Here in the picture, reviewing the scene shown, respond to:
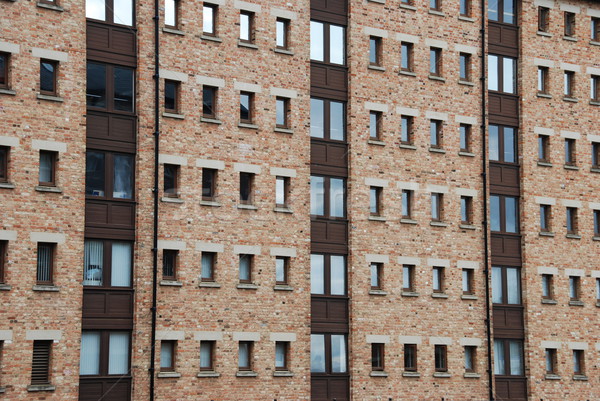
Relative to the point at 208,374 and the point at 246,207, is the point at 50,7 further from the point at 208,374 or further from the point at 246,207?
the point at 208,374

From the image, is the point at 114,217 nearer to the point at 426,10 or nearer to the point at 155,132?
the point at 155,132

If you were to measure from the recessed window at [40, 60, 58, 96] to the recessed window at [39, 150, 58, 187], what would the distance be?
204 centimetres

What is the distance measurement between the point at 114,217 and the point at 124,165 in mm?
1898

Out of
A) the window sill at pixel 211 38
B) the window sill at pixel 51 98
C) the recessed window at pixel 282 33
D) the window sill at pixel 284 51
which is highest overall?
the recessed window at pixel 282 33

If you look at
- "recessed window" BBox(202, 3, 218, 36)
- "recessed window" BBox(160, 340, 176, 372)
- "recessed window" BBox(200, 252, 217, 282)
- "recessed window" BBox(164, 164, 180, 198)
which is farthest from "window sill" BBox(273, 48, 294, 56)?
"recessed window" BBox(160, 340, 176, 372)

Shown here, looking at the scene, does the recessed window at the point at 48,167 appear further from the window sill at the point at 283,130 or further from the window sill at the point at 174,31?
the window sill at the point at 283,130

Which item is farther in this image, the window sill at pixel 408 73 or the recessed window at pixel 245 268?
the window sill at pixel 408 73

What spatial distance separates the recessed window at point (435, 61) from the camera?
47.3 m

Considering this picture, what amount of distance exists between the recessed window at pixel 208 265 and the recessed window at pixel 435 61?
42.0ft

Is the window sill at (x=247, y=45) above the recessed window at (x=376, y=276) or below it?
above

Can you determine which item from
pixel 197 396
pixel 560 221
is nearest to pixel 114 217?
pixel 197 396

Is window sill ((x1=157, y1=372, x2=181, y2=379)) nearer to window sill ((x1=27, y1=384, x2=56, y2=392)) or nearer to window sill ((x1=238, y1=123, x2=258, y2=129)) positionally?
window sill ((x1=27, y1=384, x2=56, y2=392))

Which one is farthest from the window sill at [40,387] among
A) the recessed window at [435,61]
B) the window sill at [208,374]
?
the recessed window at [435,61]

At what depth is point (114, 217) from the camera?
39000 mm
